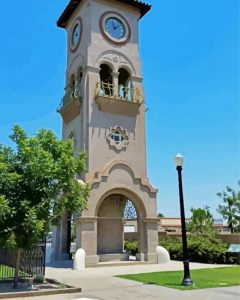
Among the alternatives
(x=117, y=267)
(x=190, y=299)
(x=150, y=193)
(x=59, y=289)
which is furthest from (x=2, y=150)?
(x=150, y=193)

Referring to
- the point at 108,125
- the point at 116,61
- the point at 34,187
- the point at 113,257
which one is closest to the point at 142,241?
the point at 113,257

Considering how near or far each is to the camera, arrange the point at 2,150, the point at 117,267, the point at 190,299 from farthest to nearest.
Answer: the point at 117,267, the point at 2,150, the point at 190,299

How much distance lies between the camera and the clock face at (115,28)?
28.3 meters

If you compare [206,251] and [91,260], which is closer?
[91,260]

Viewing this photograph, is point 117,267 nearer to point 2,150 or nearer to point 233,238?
point 233,238

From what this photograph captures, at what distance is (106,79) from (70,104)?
436cm

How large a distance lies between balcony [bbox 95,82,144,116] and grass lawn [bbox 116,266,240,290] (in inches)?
483

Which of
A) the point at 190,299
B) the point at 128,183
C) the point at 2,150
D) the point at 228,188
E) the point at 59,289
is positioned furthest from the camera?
the point at 228,188

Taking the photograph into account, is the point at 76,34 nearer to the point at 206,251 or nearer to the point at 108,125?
the point at 108,125

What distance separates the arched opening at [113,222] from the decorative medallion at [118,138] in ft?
12.1

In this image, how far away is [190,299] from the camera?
11484 mm

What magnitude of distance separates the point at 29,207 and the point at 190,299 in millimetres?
6369

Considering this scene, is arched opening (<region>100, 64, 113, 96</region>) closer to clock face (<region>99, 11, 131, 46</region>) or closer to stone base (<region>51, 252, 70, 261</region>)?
clock face (<region>99, 11, 131, 46</region>)

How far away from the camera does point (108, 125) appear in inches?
1011
